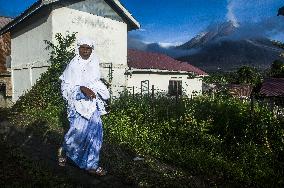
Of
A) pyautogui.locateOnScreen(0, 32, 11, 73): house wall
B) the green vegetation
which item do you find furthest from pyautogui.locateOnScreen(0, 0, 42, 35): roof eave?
the green vegetation

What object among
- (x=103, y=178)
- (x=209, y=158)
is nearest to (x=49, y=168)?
(x=103, y=178)

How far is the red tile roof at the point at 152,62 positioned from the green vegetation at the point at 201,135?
9.63 m

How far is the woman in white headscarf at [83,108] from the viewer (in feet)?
18.5

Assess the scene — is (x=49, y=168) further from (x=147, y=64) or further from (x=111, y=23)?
(x=147, y=64)

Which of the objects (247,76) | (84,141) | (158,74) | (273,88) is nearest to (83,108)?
(84,141)

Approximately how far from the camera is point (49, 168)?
5965mm

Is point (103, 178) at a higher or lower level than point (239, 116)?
lower

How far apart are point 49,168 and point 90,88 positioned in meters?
1.58

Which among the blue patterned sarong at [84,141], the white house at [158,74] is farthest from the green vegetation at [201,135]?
the white house at [158,74]

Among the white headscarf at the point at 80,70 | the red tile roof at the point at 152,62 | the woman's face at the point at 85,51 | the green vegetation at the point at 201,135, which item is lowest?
the green vegetation at the point at 201,135

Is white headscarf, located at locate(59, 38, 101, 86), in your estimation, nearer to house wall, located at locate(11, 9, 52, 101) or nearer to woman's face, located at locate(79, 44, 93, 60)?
woman's face, located at locate(79, 44, 93, 60)

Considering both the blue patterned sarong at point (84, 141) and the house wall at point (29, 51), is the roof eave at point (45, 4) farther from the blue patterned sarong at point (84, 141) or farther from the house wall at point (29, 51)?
the blue patterned sarong at point (84, 141)

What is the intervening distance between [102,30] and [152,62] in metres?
6.66

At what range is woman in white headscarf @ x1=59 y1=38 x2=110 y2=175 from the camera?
565cm
